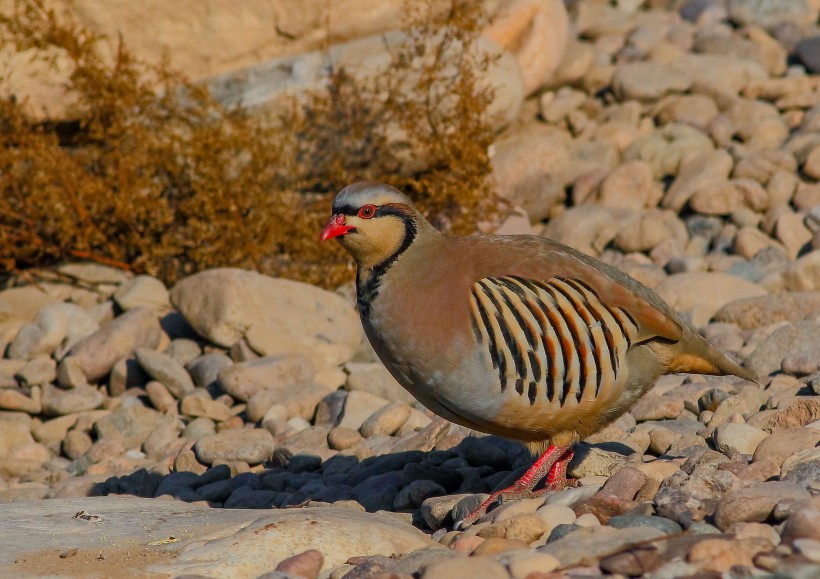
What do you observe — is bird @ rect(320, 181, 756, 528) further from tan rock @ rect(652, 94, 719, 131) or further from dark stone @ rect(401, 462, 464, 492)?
tan rock @ rect(652, 94, 719, 131)

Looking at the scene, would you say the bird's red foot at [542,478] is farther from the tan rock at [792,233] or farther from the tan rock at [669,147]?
the tan rock at [669,147]

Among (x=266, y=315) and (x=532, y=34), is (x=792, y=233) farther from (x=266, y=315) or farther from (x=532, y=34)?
(x=266, y=315)

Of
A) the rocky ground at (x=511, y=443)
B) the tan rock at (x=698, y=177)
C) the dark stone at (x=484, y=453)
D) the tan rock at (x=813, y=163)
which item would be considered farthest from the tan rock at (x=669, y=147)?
the dark stone at (x=484, y=453)

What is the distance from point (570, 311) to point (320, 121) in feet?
17.8

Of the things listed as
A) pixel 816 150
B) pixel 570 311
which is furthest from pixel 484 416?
pixel 816 150

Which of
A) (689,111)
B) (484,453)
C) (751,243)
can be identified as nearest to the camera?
(484,453)

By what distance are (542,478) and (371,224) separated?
1.49 metres

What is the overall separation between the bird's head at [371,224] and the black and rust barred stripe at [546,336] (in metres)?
0.44

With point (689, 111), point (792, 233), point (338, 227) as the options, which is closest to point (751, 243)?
point (792, 233)

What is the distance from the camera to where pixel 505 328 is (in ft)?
16.5

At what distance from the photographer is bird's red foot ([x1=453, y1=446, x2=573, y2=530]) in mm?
5202

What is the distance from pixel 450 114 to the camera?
9.84m

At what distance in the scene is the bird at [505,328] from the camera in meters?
5.03

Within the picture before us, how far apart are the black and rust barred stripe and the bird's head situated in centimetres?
44
